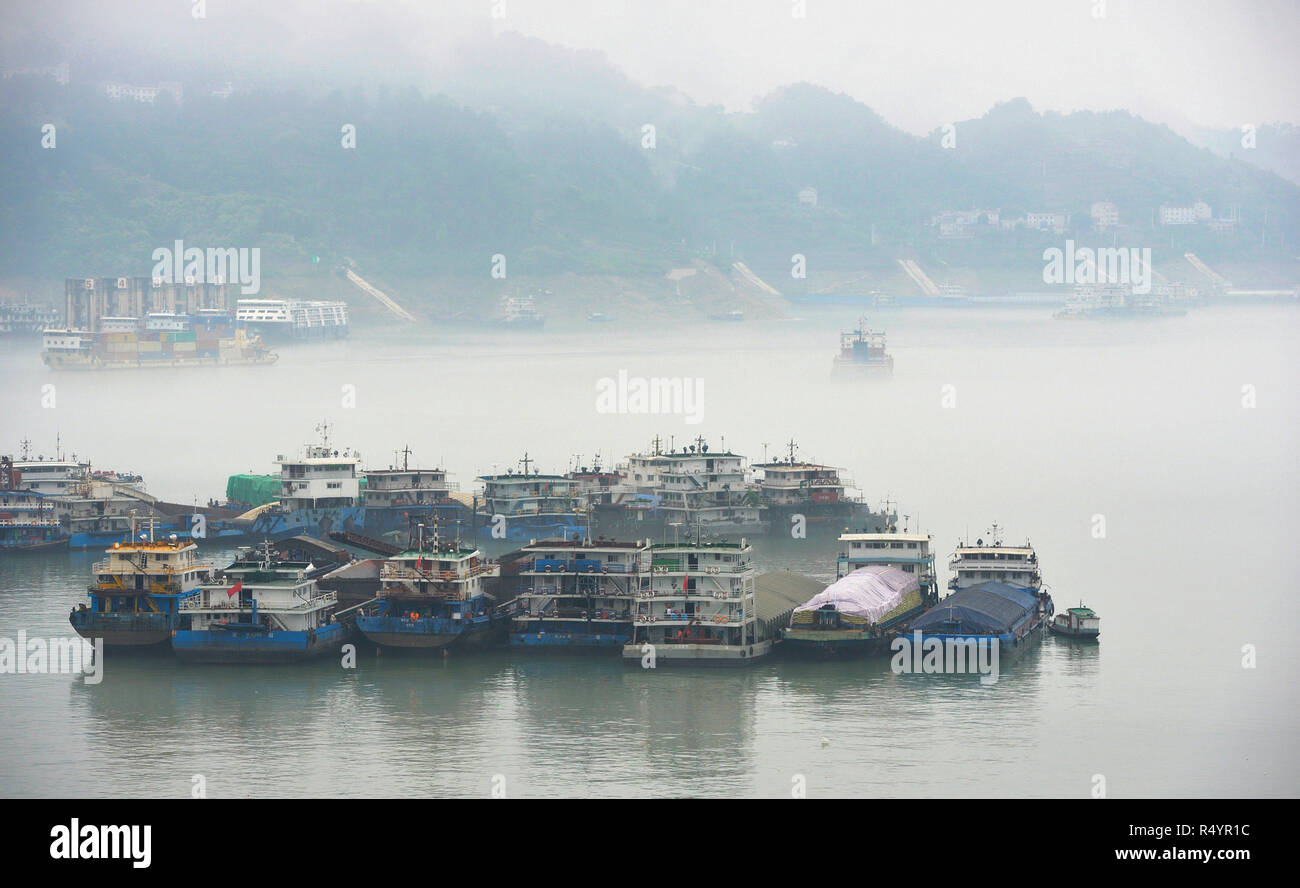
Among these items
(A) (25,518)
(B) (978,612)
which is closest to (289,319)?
(A) (25,518)

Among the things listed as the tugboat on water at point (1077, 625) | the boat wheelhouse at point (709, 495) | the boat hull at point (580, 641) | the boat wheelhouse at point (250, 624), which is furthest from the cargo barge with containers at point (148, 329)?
the tugboat on water at point (1077, 625)

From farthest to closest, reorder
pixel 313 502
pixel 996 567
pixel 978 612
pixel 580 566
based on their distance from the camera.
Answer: pixel 313 502, pixel 996 567, pixel 580 566, pixel 978 612

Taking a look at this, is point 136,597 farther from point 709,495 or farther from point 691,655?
point 709,495

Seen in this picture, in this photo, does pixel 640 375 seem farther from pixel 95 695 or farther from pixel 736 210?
pixel 736 210

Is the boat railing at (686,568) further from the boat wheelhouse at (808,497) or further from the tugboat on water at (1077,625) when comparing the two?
the boat wheelhouse at (808,497)

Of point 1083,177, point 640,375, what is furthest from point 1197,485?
point 1083,177
